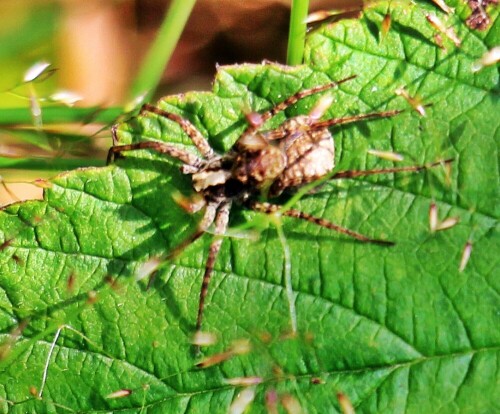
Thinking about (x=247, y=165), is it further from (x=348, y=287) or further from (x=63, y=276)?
(x=63, y=276)

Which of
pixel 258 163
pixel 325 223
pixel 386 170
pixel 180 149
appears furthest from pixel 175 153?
pixel 386 170

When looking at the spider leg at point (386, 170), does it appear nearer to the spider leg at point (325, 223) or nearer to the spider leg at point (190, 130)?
the spider leg at point (325, 223)

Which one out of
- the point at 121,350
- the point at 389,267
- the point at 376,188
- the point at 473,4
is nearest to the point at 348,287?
the point at 389,267

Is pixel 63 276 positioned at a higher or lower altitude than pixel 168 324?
higher

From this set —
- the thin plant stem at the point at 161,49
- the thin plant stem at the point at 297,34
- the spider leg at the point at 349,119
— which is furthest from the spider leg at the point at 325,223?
the thin plant stem at the point at 161,49

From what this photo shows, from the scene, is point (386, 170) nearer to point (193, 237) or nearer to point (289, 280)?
point (289, 280)

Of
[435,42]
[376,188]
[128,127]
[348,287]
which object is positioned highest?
[435,42]

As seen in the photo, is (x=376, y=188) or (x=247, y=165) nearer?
(x=376, y=188)
